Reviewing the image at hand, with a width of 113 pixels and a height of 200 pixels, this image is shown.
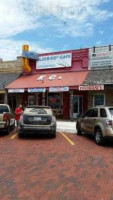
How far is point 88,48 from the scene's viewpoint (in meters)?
27.0

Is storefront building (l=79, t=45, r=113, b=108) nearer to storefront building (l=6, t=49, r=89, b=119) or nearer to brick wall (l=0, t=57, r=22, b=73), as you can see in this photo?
storefront building (l=6, t=49, r=89, b=119)

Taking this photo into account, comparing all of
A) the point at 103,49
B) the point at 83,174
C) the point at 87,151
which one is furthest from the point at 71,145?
the point at 103,49

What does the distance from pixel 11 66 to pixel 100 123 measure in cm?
2098

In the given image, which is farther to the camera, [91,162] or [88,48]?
[88,48]

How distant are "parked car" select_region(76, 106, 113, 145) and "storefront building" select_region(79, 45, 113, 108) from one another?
9846 mm

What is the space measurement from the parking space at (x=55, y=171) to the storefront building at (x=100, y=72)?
12.9m

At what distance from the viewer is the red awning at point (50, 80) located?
25.2m

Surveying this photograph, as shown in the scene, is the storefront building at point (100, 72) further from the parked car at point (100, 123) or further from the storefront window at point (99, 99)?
the parked car at point (100, 123)

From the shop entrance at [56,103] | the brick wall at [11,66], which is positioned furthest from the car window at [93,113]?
the brick wall at [11,66]

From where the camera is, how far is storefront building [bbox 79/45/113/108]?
2466cm

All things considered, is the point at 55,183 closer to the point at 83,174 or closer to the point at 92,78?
the point at 83,174

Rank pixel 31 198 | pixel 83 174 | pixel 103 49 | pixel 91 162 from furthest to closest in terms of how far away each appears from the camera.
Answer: pixel 103 49, pixel 91 162, pixel 83 174, pixel 31 198

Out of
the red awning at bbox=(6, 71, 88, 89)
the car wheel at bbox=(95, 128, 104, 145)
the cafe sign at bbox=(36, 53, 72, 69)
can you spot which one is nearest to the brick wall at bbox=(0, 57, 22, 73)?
the red awning at bbox=(6, 71, 88, 89)

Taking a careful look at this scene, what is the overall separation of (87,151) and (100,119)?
2.08 m
